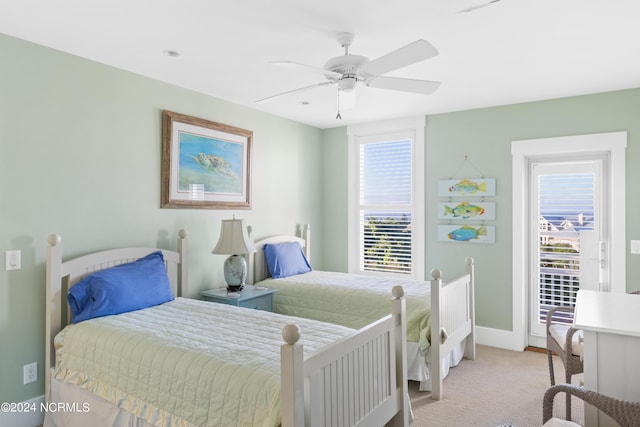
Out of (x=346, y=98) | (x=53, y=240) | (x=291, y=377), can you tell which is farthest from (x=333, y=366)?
(x=53, y=240)

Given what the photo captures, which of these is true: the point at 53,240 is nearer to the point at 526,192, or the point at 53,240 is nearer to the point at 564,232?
the point at 526,192

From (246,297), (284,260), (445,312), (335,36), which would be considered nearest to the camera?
(335,36)

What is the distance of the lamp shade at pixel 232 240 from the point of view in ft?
11.7

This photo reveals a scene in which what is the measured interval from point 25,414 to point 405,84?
10.5ft

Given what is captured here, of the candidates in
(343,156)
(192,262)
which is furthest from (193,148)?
(343,156)

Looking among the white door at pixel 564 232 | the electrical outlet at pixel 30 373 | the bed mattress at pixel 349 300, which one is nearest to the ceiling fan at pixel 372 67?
the bed mattress at pixel 349 300

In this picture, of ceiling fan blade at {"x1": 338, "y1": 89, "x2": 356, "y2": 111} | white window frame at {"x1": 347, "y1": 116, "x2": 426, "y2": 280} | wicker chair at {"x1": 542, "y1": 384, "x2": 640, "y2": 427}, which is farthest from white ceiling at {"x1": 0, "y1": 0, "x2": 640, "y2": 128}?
wicker chair at {"x1": 542, "y1": 384, "x2": 640, "y2": 427}

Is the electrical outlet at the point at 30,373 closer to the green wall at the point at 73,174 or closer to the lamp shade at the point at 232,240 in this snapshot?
the green wall at the point at 73,174

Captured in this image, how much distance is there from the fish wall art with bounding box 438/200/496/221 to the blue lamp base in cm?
227

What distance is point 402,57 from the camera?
7.11 ft

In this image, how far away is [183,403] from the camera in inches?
75.5

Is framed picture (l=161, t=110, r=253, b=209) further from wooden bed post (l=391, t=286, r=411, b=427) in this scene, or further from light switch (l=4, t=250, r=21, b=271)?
wooden bed post (l=391, t=286, r=411, b=427)

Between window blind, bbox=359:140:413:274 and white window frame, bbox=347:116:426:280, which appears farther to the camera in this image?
window blind, bbox=359:140:413:274

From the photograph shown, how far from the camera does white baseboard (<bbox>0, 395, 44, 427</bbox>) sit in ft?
8.35
